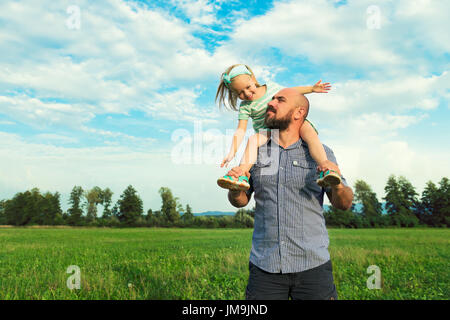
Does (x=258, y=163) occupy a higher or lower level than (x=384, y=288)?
higher

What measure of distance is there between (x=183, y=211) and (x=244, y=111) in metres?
54.8

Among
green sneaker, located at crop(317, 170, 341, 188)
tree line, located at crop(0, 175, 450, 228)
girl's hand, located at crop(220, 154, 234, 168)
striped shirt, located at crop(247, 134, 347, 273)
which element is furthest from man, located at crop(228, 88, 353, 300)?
tree line, located at crop(0, 175, 450, 228)

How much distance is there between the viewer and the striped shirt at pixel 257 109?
13.5 ft

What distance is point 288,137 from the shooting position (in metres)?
3.23

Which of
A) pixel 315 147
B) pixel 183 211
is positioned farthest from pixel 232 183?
pixel 183 211

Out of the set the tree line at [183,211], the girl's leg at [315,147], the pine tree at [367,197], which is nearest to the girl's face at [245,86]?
the girl's leg at [315,147]

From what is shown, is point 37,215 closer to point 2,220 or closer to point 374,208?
point 2,220

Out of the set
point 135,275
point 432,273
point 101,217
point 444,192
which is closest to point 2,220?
point 101,217

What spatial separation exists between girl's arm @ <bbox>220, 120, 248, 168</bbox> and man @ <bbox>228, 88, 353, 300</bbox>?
59 centimetres

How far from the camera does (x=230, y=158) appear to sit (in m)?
3.79

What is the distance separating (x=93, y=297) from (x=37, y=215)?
247ft

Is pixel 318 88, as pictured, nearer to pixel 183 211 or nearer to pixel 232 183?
pixel 232 183

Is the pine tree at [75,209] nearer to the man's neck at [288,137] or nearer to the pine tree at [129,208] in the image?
the pine tree at [129,208]

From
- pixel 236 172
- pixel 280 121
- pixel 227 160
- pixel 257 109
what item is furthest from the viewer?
pixel 257 109
